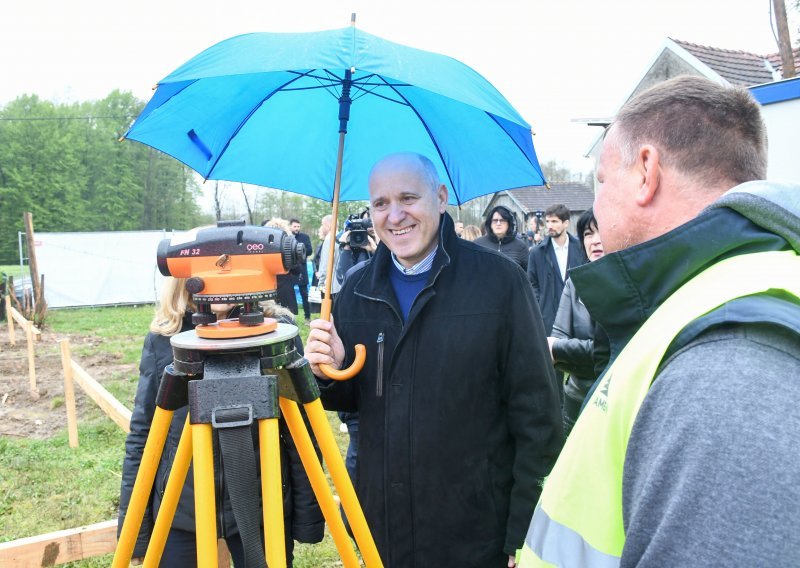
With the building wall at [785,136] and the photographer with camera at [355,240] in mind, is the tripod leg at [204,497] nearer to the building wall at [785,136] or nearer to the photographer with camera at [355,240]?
the photographer with camera at [355,240]

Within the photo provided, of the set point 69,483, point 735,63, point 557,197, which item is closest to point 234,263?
point 69,483

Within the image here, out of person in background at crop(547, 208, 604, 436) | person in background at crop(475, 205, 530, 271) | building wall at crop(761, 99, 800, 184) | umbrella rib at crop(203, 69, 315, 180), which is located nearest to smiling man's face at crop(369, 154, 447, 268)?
umbrella rib at crop(203, 69, 315, 180)

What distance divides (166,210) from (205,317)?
54419mm

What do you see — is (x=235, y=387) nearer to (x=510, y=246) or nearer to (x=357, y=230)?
(x=357, y=230)

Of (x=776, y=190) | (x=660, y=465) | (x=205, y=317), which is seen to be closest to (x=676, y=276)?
(x=776, y=190)

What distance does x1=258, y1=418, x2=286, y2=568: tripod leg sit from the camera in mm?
1280

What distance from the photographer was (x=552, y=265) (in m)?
5.85

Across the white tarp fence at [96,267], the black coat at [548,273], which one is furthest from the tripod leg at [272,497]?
the white tarp fence at [96,267]

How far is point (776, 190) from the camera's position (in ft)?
2.83

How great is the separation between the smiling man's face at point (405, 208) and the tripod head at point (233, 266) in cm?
81

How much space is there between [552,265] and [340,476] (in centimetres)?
474

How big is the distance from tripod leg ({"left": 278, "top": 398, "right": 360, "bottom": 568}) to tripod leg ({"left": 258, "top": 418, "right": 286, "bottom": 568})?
0.17 meters

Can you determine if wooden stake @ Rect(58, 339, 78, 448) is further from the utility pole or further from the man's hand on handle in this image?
the utility pole

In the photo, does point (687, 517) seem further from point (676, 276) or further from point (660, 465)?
point (676, 276)
